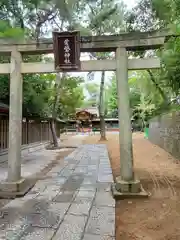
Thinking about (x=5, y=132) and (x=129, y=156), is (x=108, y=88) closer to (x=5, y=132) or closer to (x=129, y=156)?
(x=5, y=132)

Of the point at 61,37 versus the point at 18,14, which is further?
the point at 18,14

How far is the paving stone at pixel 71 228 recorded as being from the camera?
258 centimetres

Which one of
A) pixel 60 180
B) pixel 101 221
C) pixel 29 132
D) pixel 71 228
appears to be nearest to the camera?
pixel 71 228

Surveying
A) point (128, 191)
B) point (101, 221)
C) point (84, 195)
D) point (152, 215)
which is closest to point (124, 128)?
point (128, 191)

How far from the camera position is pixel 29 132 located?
39.5 feet

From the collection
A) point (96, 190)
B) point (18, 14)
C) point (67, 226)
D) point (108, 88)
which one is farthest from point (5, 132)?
point (108, 88)

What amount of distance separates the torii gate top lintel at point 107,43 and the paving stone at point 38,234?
11.2ft

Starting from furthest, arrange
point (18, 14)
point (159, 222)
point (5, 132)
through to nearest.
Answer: point (5, 132) → point (18, 14) → point (159, 222)

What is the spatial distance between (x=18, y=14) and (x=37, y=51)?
4133 millimetres

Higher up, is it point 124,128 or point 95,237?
point 124,128

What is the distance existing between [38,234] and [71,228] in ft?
1.40

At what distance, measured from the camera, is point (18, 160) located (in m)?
4.53

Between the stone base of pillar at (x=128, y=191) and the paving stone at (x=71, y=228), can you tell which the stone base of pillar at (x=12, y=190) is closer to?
the paving stone at (x=71, y=228)

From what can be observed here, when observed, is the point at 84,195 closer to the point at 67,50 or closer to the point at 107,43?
the point at 67,50
